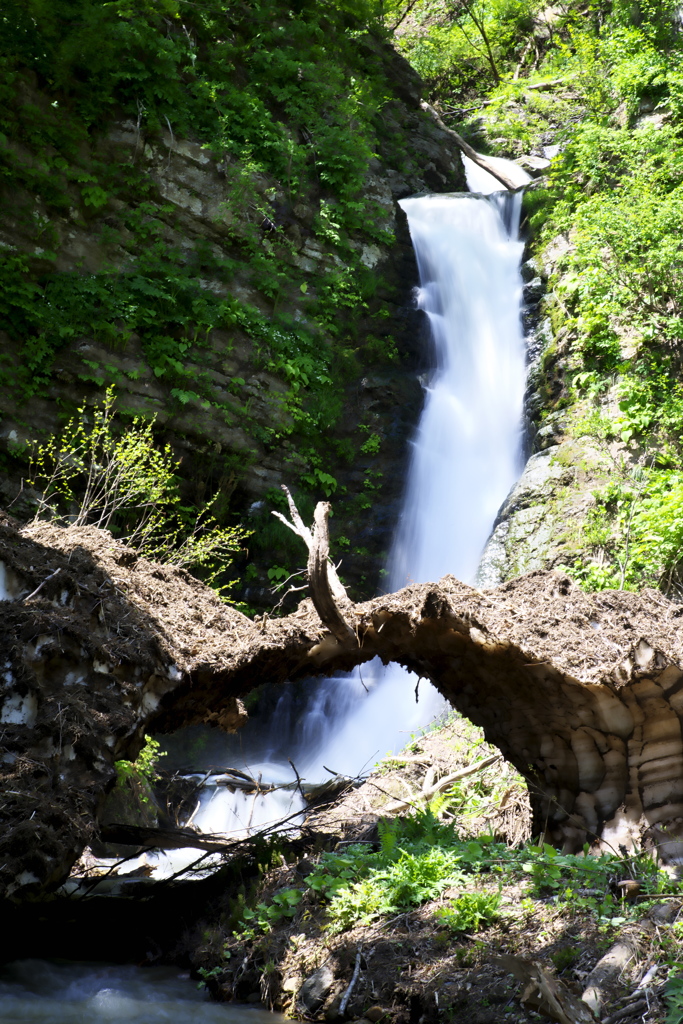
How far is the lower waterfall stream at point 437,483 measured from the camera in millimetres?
10195

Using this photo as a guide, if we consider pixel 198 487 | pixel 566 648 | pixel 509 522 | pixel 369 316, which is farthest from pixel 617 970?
pixel 369 316

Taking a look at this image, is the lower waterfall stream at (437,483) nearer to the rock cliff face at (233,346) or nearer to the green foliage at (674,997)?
the rock cliff face at (233,346)

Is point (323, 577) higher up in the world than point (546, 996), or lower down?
higher up

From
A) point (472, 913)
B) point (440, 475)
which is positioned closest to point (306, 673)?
point (472, 913)

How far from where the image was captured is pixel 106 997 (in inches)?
166

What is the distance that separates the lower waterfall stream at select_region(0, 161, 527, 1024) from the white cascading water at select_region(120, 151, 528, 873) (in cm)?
2

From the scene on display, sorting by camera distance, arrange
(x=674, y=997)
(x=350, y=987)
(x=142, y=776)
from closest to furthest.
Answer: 1. (x=674, y=997)
2. (x=350, y=987)
3. (x=142, y=776)

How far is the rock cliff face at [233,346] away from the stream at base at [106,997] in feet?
23.0

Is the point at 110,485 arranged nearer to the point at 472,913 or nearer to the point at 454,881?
the point at 454,881

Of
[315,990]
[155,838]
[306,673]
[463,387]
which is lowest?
[315,990]

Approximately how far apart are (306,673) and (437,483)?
7.80 m

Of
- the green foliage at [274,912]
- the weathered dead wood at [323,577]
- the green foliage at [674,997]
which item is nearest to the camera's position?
the green foliage at [674,997]

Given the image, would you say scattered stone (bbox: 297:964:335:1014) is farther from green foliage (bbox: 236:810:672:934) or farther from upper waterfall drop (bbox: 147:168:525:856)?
upper waterfall drop (bbox: 147:168:525:856)

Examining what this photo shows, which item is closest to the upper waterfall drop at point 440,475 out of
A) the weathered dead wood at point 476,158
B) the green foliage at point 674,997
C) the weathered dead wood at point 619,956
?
the weathered dead wood at point 476,158
